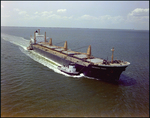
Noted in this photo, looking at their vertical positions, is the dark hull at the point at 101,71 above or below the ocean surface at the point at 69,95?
above

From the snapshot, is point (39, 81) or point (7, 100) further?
point (39, 81)

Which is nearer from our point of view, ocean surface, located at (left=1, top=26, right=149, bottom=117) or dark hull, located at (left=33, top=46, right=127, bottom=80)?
ocean surface, located at (left=1, top=26, right=149, bottom=117)

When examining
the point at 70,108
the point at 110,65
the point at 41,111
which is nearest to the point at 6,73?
the point at 41,111

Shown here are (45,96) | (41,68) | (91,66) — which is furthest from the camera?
(41,68)

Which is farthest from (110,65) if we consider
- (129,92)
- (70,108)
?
(70,108)

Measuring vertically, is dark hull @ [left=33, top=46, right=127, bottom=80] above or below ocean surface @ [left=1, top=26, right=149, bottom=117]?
above

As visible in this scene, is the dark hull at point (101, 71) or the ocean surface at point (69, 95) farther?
the dark hull at point (101, 71)

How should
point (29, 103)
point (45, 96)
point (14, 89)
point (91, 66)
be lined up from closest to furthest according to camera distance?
point (29, 103)
point (45, 96)
point (14, 89)
point (91, 66)

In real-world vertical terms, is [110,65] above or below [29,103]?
above

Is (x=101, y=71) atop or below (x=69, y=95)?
atop

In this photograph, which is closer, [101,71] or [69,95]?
[69,95]

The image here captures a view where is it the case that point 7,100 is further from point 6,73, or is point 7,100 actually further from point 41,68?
point 41,68
